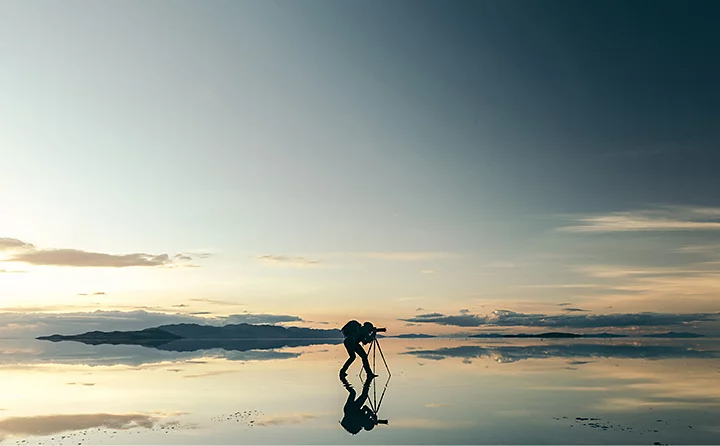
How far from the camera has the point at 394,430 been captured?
16.8 meters

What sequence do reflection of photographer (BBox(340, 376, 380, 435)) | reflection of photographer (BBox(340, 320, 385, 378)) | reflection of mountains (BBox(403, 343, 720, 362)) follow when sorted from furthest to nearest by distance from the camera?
1. reflection of mountains (BBox(403, 343, 720, 362))
2. reflection of photographer (BBox(340, 320, 385, 378))
3. reflection of photographer (BBox(340, 376, 380, 435))

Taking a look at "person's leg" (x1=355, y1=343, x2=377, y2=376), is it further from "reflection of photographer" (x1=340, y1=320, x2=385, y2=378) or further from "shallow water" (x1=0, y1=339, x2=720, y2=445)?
"shallow water" (x1=0, y1=339, x2=720, y2=445)

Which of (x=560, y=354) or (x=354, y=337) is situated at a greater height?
(x=354, y=337)

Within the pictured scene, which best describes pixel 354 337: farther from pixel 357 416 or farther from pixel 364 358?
pixel 357 416

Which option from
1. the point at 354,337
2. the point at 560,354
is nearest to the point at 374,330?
the point at 354,337

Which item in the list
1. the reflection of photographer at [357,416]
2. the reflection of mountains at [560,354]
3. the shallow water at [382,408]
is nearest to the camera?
the shallow water at [382,408]

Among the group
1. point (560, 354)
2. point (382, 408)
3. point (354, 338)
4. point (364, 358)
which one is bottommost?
point (560, 354)

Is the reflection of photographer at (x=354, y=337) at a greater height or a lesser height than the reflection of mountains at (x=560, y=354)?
greater

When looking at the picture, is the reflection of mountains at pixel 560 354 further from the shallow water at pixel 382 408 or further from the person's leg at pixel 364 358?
the shallow water at pixel 382 408

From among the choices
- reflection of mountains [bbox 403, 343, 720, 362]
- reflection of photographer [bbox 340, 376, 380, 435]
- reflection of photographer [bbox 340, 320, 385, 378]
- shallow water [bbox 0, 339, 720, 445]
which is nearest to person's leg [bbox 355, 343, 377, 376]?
reflection of photographer [bbox 340, 320, 385, 378]

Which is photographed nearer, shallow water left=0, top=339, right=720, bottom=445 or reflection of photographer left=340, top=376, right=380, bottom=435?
shallow water left=0, top=339, right=720, bottom=445

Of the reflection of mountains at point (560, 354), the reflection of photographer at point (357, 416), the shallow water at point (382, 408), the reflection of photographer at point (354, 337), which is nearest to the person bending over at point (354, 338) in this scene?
the reflection of photographer at point (354, 337)

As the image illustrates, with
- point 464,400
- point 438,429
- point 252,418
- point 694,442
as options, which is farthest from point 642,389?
point 252,418

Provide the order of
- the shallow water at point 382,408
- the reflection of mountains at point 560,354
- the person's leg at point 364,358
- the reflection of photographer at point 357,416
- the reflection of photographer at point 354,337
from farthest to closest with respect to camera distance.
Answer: the reflection of mountains at point 560,354 < the reflection of photographer at point 354,337 < the person's leg at point 364,358 < the reflection of photographer at point 357,416 < the shallow water at point 382,408
